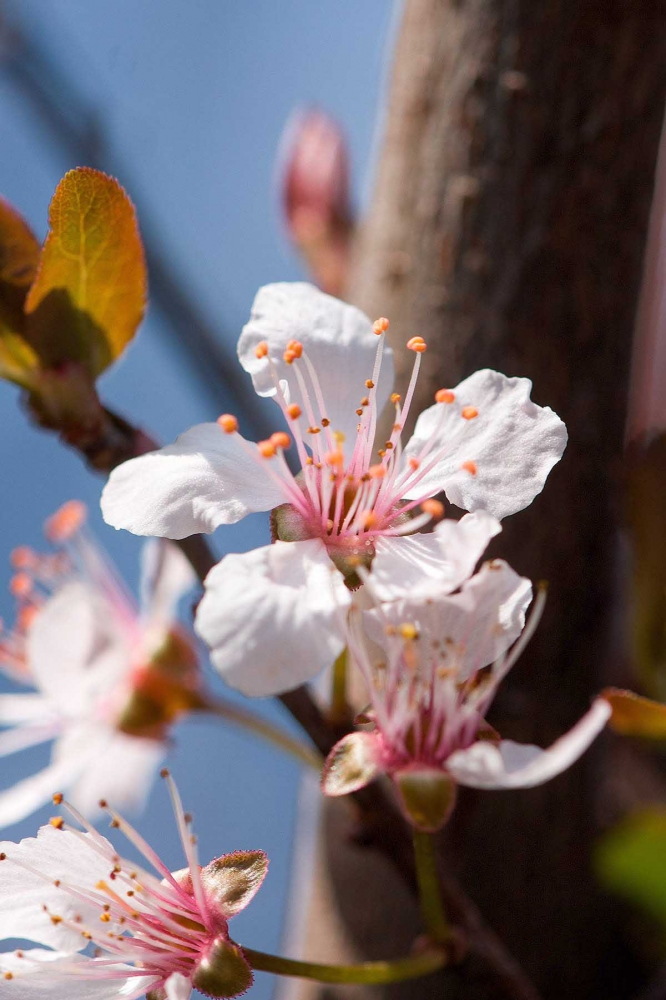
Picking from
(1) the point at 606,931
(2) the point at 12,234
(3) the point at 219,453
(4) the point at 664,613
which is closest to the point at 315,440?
(3) the point at 219,453

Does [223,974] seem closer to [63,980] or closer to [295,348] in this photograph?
[63,980]

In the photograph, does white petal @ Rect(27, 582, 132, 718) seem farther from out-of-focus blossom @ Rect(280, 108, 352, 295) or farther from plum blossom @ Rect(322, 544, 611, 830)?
out-of-focus blossom @ Rect(280, 108, 352, 295)

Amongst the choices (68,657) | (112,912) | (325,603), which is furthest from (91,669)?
(325,603)

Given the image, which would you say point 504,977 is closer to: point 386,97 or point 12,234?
point 12,234

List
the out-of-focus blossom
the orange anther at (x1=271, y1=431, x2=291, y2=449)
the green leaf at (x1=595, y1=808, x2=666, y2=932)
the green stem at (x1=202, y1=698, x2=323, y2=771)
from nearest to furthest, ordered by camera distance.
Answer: the orange anther at (x1=271, y1=431, x2=291, y2=449), the green stem at (x1=202, y1=698, x2=323, y2=771), the green leaf at (x1=595, y1=808, x2=666, y2=932), the out-of-focus blossom

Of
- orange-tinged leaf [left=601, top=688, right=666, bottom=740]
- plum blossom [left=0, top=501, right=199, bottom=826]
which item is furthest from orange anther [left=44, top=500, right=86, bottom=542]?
orange-tinged leaf [left=601, top=688, right=666, bottom=740]

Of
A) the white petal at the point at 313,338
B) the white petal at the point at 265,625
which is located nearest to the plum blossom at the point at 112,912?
the white petal at the point at 265,625

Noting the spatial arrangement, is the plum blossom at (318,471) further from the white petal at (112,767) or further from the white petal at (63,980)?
the white petal at (112,767)
